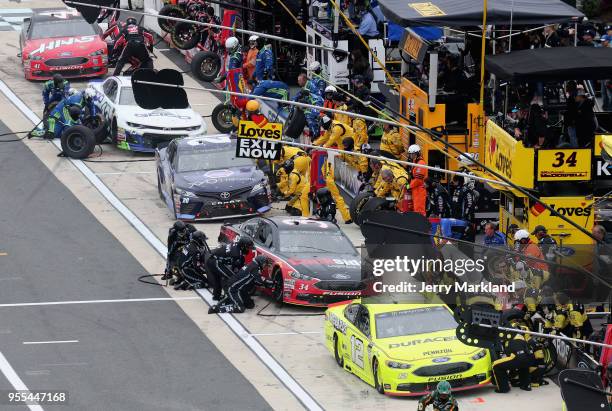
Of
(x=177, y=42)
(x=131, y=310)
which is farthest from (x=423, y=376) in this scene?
(x=177, y=42)

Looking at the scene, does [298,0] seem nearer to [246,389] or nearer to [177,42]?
[177,42]

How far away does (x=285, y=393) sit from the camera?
20.6 m

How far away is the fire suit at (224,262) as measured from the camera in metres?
24.2

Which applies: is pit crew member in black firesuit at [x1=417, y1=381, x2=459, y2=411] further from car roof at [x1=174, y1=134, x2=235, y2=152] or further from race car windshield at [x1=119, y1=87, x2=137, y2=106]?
race car windshield at [x1=119, y1=87, x2=137, y2=106]

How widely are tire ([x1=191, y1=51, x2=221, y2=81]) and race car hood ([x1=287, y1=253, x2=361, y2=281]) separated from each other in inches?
581

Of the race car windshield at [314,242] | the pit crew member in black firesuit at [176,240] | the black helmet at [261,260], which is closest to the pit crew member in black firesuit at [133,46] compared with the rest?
the pit crew member in black firesuit at [176,240]

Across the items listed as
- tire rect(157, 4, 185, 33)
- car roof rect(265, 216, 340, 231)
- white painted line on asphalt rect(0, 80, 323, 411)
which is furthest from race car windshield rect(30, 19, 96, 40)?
car roof rect(265, 216, 340, 231)

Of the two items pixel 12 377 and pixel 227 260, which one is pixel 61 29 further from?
pixel 12 377

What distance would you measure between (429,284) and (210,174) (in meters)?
9.89

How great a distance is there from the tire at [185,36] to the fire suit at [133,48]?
77 cm

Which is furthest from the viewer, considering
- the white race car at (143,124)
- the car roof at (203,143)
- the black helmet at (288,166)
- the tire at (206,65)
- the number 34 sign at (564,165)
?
the tire at (206,65)

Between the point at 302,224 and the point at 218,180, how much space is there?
162 inches

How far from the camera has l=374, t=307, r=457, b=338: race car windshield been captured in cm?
2059

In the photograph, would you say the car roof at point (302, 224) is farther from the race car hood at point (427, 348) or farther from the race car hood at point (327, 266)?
the race car hood at point (427, 348)
